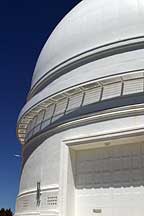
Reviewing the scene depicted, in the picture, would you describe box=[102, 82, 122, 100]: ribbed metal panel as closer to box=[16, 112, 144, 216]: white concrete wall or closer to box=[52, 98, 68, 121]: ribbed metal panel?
box=[16, 112, 144, 216]: white concrete wall

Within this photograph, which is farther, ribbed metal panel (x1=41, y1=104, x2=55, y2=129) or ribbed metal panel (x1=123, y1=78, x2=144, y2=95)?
ribbed metal panel (x1=41, y1=104, x2=55, y2=129)

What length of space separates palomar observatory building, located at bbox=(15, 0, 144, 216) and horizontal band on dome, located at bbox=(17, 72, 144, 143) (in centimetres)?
3

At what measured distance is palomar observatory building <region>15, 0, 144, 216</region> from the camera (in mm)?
8812

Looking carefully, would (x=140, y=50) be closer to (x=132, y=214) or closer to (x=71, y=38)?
(x=71, y=38)

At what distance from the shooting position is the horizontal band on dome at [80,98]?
905cm

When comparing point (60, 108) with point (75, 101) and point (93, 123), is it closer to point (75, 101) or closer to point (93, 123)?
point (75, 101)

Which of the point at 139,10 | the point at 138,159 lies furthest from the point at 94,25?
the point at 138,159

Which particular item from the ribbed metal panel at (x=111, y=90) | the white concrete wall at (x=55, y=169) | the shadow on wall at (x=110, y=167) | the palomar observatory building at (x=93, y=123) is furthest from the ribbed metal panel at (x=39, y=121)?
the ribbed metal panel at (x=111, y=90)

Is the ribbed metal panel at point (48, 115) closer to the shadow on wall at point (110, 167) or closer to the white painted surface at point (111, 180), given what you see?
the shadow on wall at point (110, 167)

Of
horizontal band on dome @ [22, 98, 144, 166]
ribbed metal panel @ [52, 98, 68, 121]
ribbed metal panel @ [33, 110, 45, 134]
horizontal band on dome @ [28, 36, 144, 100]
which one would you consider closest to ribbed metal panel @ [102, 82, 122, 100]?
horizontal band on dome @ [22, 98, 144, 166]

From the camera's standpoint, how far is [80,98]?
10195 millimetres

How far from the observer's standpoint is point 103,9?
1106cm

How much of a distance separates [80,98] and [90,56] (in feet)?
4.51

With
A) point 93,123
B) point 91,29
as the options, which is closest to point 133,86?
point 93,123
